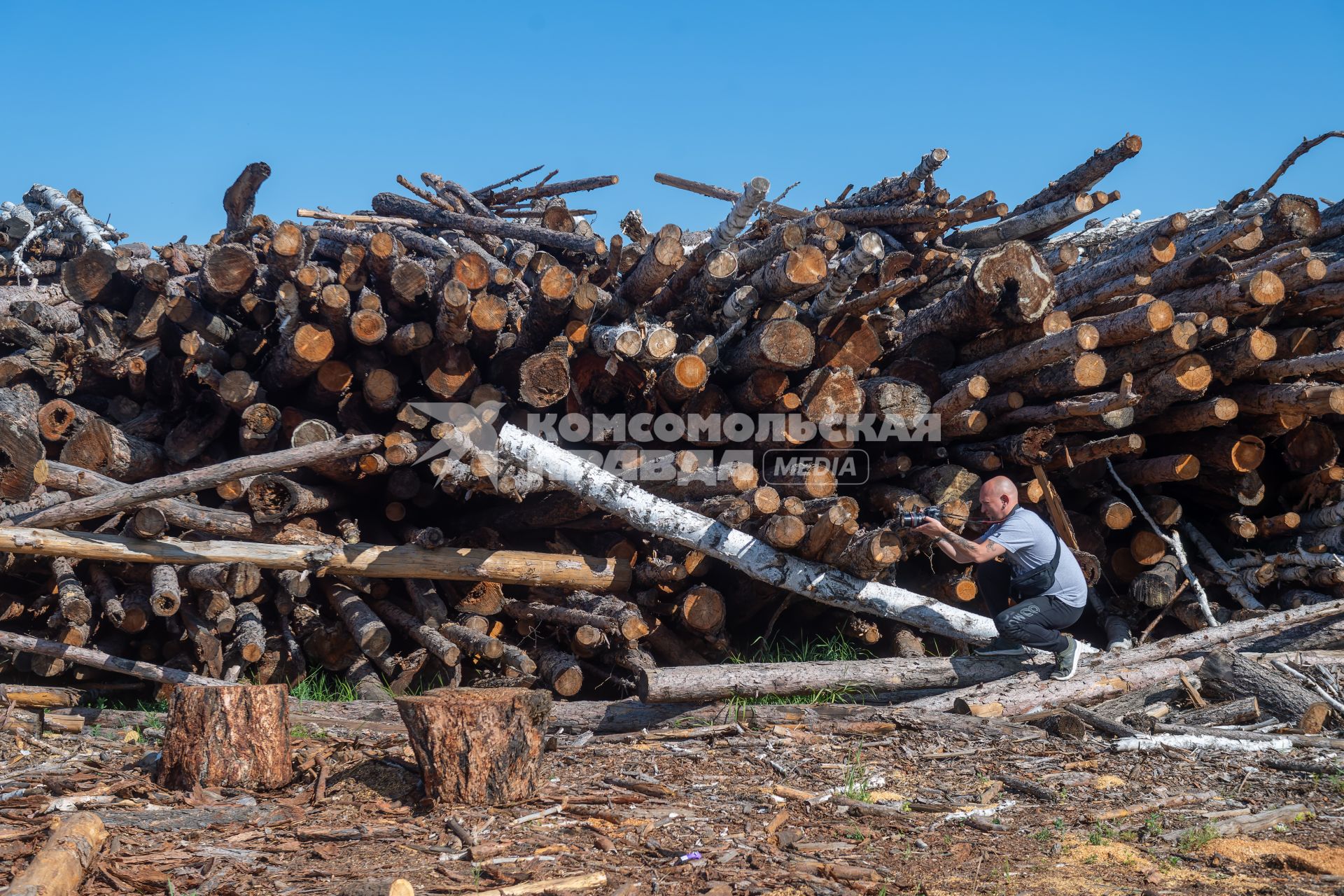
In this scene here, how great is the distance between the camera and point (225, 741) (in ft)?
16.2

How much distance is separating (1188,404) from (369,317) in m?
6.24

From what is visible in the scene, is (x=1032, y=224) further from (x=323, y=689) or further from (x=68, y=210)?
(x=68, y=210)

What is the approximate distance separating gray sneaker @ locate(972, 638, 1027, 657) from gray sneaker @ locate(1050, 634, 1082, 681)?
0.82 feet

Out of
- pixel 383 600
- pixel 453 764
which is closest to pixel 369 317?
pixel 383 600

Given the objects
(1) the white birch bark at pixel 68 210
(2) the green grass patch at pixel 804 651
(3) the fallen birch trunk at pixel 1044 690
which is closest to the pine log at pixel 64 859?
(2) the green grass patch at pixel 804 651

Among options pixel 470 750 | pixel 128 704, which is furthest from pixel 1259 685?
pixel 128 704

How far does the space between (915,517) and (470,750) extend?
3.17 metres

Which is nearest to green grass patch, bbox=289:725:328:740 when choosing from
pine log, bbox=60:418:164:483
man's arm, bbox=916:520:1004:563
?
pine log, bbox=60:418:164:483

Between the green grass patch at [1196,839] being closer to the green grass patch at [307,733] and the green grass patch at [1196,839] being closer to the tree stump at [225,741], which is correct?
the tree stump at [225,741]

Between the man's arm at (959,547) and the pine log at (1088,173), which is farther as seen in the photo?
the pine log at (1088,173)

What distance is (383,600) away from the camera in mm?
7496

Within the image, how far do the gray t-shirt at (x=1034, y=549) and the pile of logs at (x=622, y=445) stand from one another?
16.3 inches

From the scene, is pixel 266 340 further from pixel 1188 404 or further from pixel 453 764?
pixel 1188 404

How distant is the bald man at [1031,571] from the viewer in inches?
249
